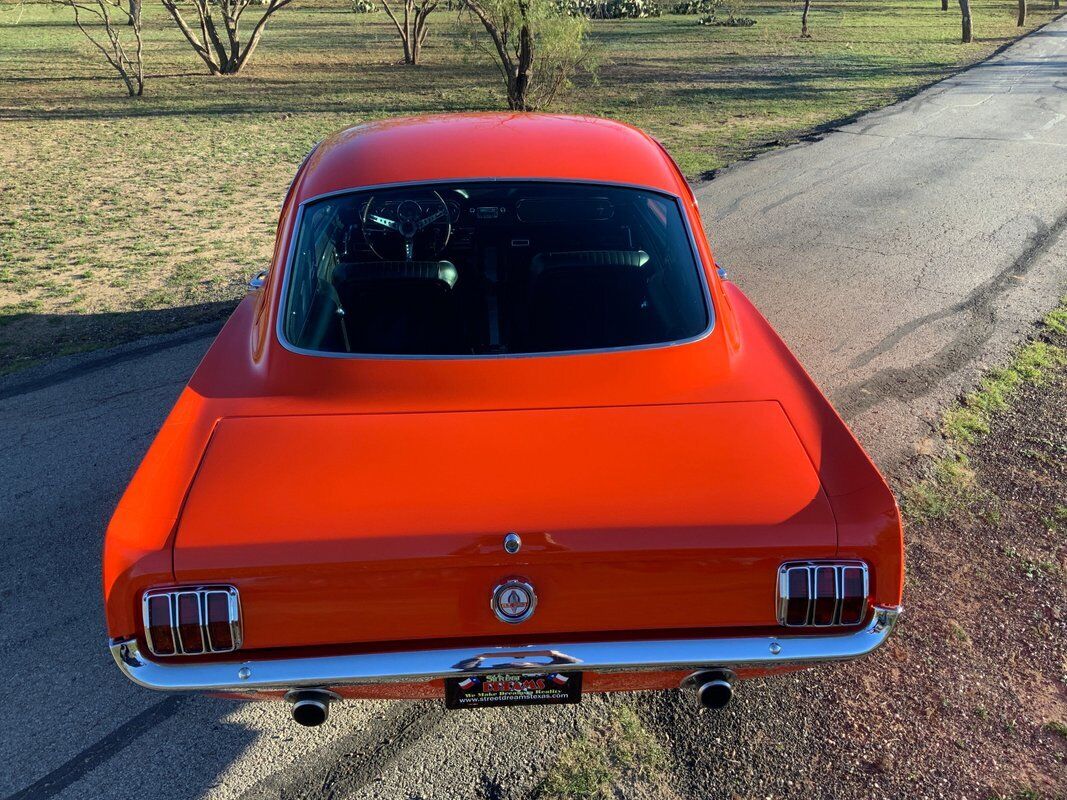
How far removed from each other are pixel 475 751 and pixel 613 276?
178 centimetres

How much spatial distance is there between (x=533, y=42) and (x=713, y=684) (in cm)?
1565

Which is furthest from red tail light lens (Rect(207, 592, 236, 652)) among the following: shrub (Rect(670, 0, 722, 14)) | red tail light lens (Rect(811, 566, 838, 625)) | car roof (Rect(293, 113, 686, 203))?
shrub (Rect(670, 0, 722, 14))

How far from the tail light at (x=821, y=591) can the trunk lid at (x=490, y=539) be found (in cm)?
4

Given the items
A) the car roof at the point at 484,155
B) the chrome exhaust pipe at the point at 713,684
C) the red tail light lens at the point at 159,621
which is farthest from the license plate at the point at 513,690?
the car roof at the point at 484,155

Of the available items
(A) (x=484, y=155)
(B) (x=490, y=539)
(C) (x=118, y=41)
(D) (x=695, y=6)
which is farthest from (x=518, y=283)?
(D) (x=695, y=6)

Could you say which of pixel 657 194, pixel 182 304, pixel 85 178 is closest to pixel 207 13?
pixel 85 178

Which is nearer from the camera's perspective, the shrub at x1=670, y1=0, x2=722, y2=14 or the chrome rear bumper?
the chrome rear bumper

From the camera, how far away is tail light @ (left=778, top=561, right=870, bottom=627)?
7.63 feet

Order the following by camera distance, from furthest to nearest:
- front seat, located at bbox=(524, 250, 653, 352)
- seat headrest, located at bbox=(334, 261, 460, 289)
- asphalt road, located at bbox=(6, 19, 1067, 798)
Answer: seat headrest, located at bbox=(334, 261, 460, 289)
front seat, located at bbox=(524, 250, 653, 352)
asphalt road, located at bbox=(6, 19, 1067, 798)

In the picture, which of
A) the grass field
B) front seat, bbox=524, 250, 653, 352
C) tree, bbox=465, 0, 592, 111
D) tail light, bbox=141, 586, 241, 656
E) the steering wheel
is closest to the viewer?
tail light, bbox=141, 586, 241, 656

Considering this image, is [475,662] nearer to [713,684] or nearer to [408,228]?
[713,684]

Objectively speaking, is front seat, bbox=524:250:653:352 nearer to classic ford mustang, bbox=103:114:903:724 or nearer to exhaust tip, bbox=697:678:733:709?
classic ford mustang, bbox=103:114:903:724

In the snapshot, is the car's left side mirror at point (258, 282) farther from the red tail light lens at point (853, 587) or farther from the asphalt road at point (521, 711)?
the red tail light lens at point (853, 587)

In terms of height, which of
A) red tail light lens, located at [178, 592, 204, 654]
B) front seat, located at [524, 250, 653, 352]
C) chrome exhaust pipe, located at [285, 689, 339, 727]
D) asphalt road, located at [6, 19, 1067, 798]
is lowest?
asphalt road, located at [6, 19, 1067, 798]
